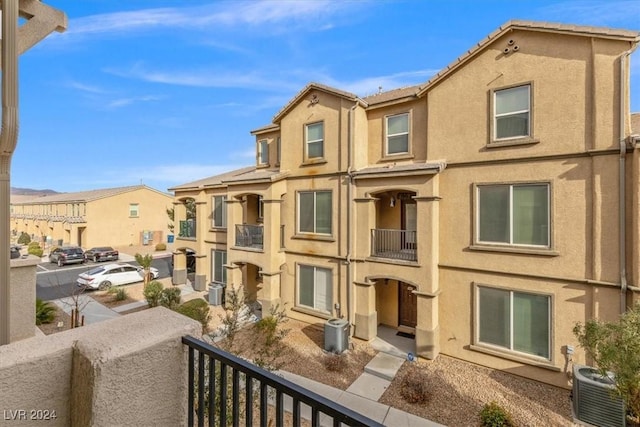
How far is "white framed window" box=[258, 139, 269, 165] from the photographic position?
17.9 metres

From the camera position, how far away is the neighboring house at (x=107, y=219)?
117ft

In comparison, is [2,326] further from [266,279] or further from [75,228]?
[75,228]

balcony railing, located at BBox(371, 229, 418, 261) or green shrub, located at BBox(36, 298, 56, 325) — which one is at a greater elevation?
balcony railing, located at BBox(371, 229, 418, 261)

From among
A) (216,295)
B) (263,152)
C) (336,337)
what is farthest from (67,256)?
(336,337)

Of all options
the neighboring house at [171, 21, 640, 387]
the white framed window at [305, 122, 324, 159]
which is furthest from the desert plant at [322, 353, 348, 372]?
the white framed window at [305, 122, 324, 159]

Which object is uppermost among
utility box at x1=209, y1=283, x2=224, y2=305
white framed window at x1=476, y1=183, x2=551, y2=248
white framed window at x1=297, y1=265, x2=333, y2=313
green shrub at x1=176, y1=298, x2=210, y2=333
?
white framed window at x1=476, y1=183, x2=551, y2=248

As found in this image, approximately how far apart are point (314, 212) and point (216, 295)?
7.64 meters

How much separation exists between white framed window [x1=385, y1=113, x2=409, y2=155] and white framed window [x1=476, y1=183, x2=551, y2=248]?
358 cm

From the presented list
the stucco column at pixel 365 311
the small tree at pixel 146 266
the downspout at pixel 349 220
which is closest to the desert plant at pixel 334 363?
the stucco column at pixel 365 311

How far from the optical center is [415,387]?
355 inches

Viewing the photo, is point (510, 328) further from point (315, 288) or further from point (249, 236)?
point (249, 236)

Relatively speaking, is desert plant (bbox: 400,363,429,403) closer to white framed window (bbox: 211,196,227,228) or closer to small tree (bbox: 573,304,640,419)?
small tree (bbox: 573,304,640,419)

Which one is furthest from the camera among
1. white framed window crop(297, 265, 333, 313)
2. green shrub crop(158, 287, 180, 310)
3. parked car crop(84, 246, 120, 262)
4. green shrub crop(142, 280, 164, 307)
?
parked car crop(84, 246, 120, 262)

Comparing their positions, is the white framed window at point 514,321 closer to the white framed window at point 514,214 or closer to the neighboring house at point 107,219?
the white framed window at point 514,214
